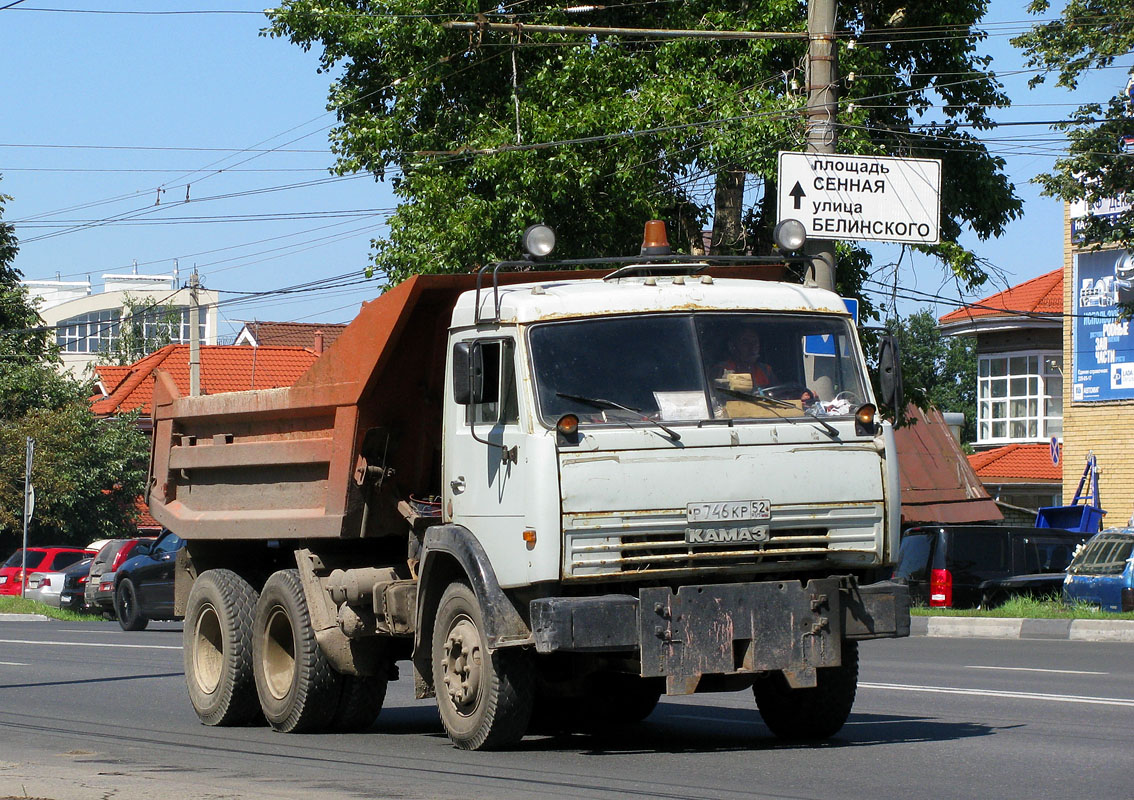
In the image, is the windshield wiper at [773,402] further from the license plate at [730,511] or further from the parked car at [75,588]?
the parked car at [75,588]

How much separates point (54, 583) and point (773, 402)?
2901 centimetres

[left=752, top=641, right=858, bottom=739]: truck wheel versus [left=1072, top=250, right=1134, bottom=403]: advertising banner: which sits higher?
[left=1072, top=250, right=1134, bottom=403]: advertising banner

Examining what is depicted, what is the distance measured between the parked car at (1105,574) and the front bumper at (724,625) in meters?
13.4

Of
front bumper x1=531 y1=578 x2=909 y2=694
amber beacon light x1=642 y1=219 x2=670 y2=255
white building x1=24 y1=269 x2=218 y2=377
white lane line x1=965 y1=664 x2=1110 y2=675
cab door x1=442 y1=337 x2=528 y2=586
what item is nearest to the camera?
front bumper x1=531 y1=578 x2=909 y2=694

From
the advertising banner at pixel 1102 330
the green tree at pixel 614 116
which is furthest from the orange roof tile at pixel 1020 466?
the green tree at pixel 614 116

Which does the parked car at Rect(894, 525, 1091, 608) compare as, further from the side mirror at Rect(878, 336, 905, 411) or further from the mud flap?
the mud flap

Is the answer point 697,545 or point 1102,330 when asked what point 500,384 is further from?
point 1102,330

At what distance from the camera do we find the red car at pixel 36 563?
38156 mm

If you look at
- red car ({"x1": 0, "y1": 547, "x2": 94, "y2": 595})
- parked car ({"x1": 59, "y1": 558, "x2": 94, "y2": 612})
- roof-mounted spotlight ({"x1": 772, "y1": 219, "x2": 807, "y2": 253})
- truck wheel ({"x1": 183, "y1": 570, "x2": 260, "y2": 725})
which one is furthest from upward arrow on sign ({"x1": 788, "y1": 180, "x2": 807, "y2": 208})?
red car ({"x1": 0, "y1": 547, "x2": 94, "y2": 595})

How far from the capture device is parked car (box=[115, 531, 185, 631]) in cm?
2658

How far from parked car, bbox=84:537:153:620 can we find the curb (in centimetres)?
1414

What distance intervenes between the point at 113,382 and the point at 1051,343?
3533 centimetres

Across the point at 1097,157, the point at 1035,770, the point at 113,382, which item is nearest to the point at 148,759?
the point at 1035,770

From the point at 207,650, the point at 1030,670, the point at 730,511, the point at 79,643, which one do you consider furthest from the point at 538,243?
the point at 79,643
